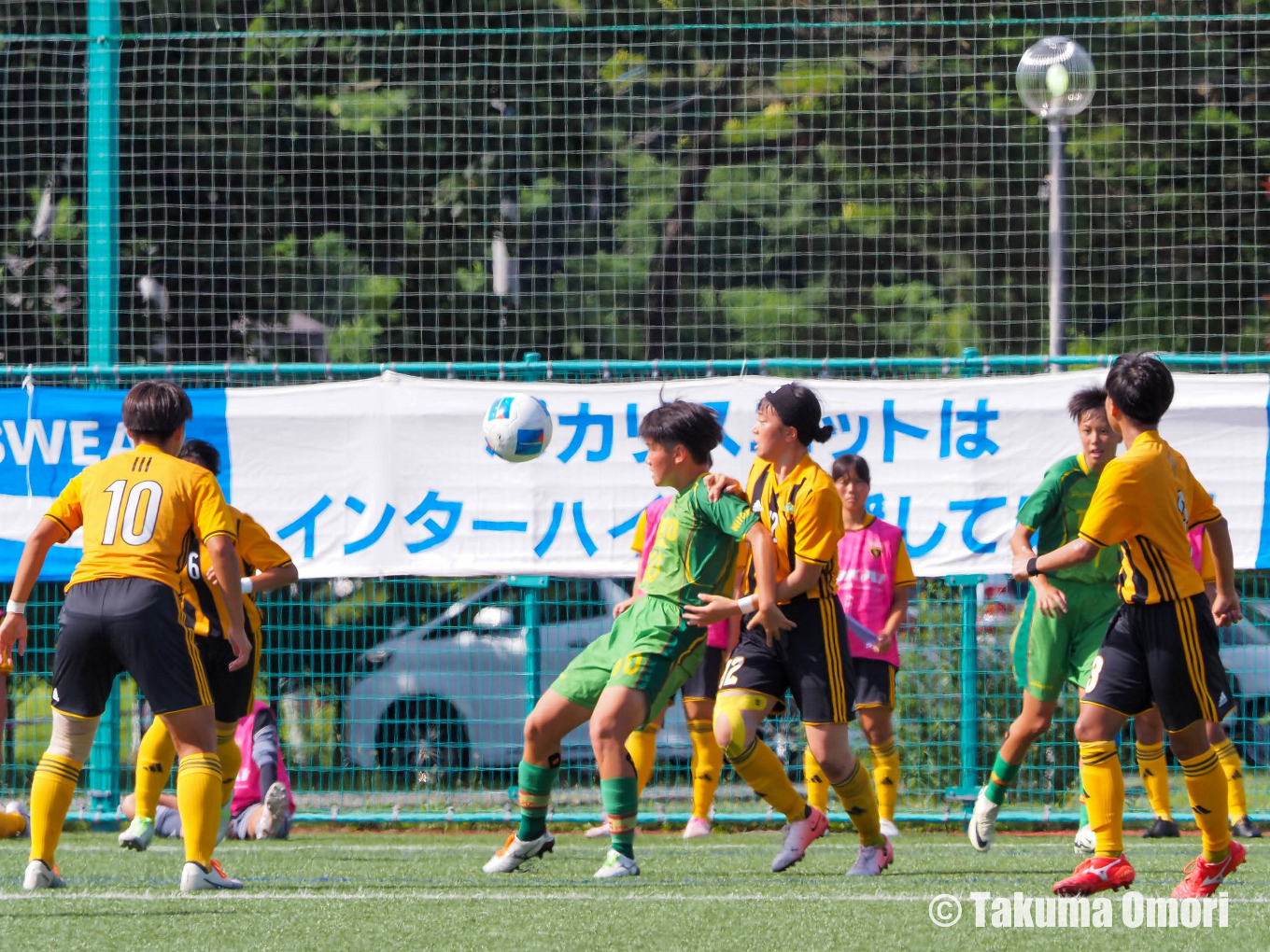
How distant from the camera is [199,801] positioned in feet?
19.1

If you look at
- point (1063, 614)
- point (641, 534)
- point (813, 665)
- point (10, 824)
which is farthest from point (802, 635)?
point (10, 824)

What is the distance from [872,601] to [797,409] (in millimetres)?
1862

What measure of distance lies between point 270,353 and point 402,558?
3.23 meters

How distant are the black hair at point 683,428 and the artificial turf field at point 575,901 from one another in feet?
5.33

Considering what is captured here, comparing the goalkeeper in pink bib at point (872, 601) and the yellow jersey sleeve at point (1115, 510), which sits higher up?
the yellow jersey sleeve at point (1115, 510)

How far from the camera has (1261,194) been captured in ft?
38.4

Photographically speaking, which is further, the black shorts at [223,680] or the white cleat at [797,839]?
the black shorts at [223,680]

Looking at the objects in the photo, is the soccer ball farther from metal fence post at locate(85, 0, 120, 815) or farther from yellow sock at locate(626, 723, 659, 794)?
metal fence post at locate(85, 0, 120, 815)

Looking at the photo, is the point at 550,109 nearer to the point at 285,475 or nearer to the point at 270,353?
the point at 270,353

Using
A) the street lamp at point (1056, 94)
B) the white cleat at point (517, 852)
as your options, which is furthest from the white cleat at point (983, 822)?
the street lamp at point (1056, 94)

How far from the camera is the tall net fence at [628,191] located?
11.4m

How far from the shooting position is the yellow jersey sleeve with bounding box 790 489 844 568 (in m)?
6.18

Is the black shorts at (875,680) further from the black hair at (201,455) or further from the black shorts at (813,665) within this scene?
the black hair at (201,455)

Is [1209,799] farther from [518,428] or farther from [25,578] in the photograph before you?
[25,578]
